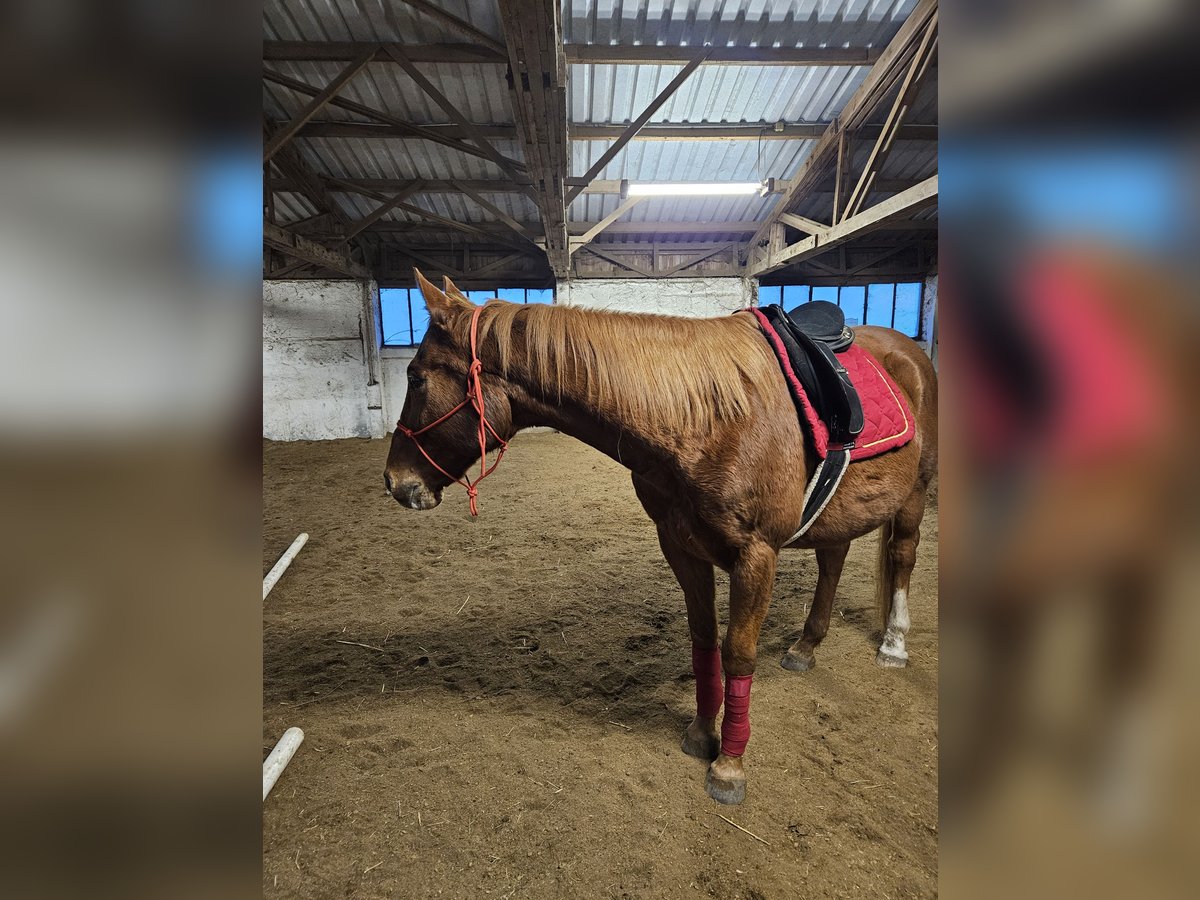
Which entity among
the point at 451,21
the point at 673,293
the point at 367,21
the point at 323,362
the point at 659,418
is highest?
the point at 367,21

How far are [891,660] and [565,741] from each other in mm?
1674

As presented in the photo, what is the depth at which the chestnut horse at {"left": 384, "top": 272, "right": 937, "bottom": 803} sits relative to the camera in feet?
5.65

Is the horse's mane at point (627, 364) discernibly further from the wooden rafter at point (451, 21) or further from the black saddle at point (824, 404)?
the wooden rafter at point (451, 21)

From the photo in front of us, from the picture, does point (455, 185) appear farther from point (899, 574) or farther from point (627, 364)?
point (899, 574)

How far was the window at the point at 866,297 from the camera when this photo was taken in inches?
436

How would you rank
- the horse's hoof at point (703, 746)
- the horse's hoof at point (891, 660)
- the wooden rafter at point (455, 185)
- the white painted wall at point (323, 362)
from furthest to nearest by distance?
the white painted wall at point (323, 362)
the wooden rafter at point (455, 185)
the horse's hoof at point (891, 660)
the horse's hoof at point (703, 746)

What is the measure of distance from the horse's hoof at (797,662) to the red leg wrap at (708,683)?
2.38ft

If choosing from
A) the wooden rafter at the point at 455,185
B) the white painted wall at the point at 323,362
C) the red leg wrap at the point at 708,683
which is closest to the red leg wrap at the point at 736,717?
the red leg wrap at the point at 708,683

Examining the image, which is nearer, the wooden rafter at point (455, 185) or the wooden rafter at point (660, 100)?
the wooden rafter at point (660, 100)

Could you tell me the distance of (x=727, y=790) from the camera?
186cm

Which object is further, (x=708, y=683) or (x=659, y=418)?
(x=708, y=683)

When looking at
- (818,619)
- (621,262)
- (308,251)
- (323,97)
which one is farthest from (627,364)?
(621,262)
